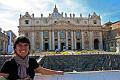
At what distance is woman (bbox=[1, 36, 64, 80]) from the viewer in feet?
11.2

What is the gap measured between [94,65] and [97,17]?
51.8m

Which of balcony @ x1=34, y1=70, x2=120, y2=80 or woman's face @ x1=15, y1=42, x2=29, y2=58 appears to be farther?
balcony @ x1=34, y1=70, x2=120, y2=80

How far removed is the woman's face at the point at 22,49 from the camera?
3.54m

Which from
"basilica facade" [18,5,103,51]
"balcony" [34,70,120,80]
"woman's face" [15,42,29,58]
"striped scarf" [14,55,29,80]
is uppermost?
"basilica facade" [18,5,103,51]

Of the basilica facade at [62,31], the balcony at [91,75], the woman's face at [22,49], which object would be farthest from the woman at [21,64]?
the basilica facade at [62,31]

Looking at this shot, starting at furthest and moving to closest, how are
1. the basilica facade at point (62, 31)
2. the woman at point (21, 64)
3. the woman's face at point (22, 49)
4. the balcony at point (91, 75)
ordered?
the basilica facade at point (62, 31)
the balcony at point (91, 75)
the woman's face at point (22, 49)
the woman at point (21, 64)

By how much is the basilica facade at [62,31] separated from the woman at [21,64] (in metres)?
85.9

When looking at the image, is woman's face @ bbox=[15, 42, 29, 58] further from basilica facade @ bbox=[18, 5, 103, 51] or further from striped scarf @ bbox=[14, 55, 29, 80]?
basilica facade @ bbox=[18, 5, 103, 51]

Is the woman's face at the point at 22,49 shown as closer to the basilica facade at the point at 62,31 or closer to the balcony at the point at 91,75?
the balcony at the point at 91,75

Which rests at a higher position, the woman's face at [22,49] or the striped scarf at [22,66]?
the woman's face at [22,49]

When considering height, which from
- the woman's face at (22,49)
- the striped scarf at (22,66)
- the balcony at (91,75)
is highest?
the woman's face at (22,49)

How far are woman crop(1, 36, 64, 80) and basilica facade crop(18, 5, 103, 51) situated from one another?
85.9m

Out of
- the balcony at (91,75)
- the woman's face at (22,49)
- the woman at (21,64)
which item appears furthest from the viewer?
the balcony at (91,75)

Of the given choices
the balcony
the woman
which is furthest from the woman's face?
the balcony
